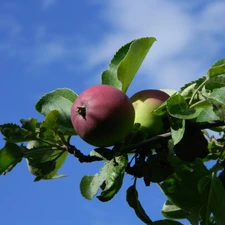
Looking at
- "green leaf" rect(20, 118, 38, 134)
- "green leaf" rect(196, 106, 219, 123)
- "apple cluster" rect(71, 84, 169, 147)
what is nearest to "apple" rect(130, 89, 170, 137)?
"apple cluster" rect(71, 84, 169, 147)

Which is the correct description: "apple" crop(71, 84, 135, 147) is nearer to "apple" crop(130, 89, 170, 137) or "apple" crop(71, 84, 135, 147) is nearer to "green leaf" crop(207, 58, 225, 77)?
"apple" crop(130, 89, 170, 137)

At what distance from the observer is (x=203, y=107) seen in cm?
154

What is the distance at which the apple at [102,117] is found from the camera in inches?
60.0

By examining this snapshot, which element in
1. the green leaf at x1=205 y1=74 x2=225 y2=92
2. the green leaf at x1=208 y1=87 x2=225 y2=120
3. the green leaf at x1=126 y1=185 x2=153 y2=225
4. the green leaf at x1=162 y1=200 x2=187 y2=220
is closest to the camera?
the green leaf at x1=208 y1=87 x2=225 y2=120

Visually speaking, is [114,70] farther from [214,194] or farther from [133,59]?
[214,194]

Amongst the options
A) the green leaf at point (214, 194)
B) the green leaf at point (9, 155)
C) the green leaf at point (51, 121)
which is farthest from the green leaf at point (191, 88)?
the green leaf at point (9, 155)

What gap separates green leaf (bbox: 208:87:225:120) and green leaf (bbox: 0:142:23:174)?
49 centimetres

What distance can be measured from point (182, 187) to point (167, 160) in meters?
0.17

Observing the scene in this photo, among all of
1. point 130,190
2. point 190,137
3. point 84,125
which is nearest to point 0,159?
point 84,125

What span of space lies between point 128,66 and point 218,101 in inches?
11.7

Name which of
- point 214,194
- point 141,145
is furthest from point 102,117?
point 214,194

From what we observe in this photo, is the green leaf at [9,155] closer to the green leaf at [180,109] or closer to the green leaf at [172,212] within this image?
the green leaf at [180,109]

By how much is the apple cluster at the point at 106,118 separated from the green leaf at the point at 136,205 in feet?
0.60

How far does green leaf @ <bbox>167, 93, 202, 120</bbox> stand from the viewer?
147 centimetres
